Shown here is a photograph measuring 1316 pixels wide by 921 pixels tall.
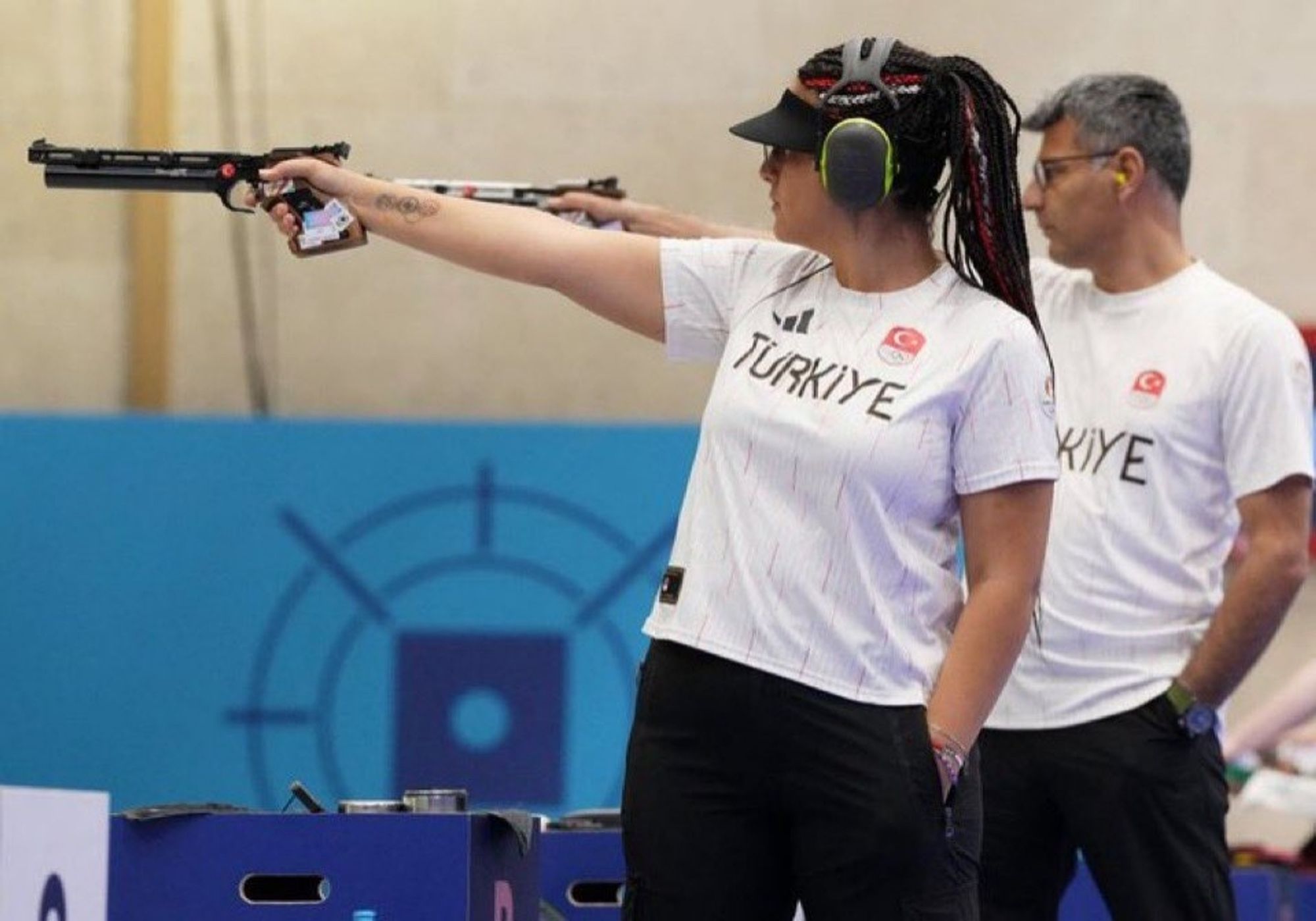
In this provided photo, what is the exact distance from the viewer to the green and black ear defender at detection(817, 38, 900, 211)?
2354 millimetres

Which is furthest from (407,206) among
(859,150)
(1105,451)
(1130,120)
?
(1130,120)

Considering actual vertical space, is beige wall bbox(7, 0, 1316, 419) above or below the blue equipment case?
above

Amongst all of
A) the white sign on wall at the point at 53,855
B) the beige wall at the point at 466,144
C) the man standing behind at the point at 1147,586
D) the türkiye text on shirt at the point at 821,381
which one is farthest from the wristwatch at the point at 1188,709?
the beige wall at the point at 466,144

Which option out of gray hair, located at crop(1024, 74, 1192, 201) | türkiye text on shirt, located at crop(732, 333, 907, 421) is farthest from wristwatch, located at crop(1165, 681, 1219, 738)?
türkiye text on shirt, located at crop(732, 333, 907, 421)

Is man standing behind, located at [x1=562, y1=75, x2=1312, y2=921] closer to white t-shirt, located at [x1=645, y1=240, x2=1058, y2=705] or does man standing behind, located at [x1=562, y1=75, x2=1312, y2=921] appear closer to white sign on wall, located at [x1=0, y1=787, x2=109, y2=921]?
white t-shirt, located at [x1=645, y1=240, x2=1058, y2=705]

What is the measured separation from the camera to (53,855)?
98.7 inches

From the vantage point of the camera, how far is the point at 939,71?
7.99ft

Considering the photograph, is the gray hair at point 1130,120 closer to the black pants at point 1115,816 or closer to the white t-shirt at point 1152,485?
the white t-shirt at point 1152,485

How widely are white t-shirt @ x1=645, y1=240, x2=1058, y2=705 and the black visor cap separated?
158mm

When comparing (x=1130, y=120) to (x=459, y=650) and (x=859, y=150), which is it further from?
(x=459, y=650)

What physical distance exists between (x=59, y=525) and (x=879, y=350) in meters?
2.90

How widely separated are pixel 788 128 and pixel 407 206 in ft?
1.49

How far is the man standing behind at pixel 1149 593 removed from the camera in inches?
122

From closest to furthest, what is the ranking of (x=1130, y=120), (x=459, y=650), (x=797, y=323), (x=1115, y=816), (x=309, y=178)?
1. (x=797, y=323)
2. (x=309, y=178)
3. (x=1115, y=816)
4. (x=1130, y=120)
5. (x=459, y=650)
